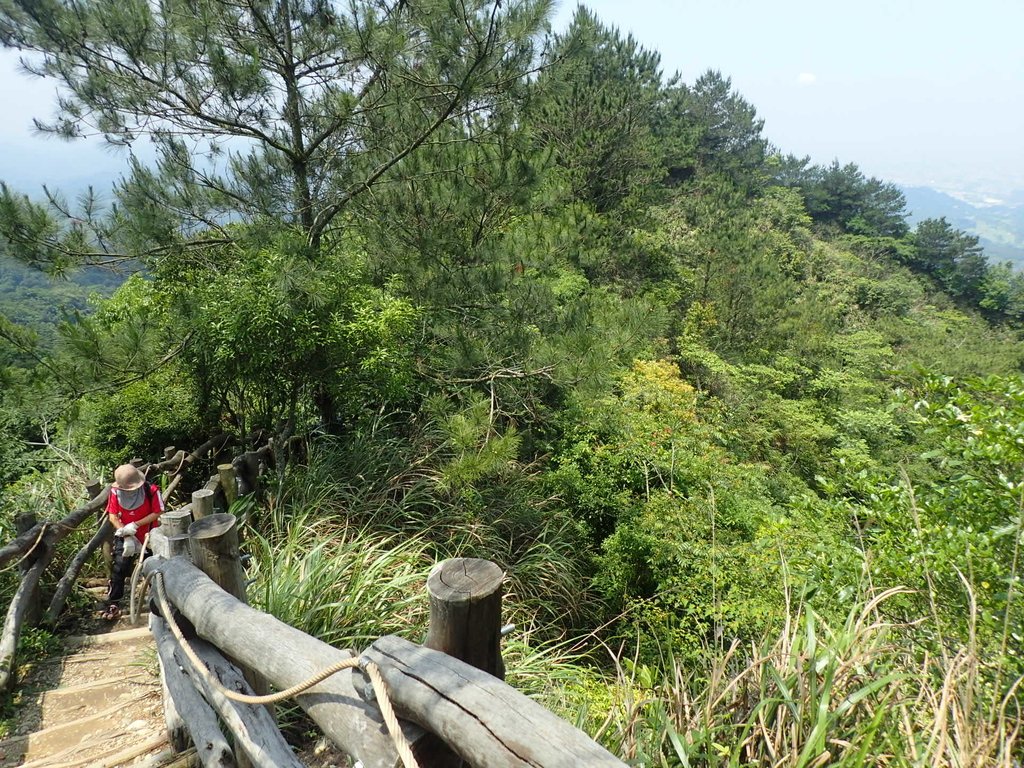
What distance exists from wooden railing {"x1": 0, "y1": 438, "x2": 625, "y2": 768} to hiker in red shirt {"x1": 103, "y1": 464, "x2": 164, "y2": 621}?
1436 mm

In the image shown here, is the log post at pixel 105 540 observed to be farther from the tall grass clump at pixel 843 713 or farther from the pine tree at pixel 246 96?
the tall grass clump at pixel 843 713

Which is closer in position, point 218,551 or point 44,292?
point 218,551

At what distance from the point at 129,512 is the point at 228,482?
0.61 metres

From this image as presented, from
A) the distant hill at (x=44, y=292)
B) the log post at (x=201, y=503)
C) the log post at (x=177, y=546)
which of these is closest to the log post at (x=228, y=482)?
the log post at (x=201, y=503)

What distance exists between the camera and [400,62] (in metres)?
4.11

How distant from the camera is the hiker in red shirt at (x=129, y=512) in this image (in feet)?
11.3

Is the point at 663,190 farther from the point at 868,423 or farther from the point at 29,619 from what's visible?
the point at 29,619

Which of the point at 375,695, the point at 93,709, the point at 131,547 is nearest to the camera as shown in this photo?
the point at 375,695

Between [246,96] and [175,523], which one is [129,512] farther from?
[246,96]

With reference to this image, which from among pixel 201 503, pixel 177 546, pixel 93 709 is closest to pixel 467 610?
pixel 177 546

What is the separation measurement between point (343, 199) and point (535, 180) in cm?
167

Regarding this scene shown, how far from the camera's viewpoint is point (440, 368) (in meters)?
5.36

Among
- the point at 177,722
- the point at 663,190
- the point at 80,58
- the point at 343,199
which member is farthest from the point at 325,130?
the point at 663,190

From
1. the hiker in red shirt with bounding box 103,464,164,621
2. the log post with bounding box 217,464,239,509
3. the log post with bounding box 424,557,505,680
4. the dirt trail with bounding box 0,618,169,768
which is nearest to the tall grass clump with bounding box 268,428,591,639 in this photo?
the log post with bounding box 217,464,239,509
